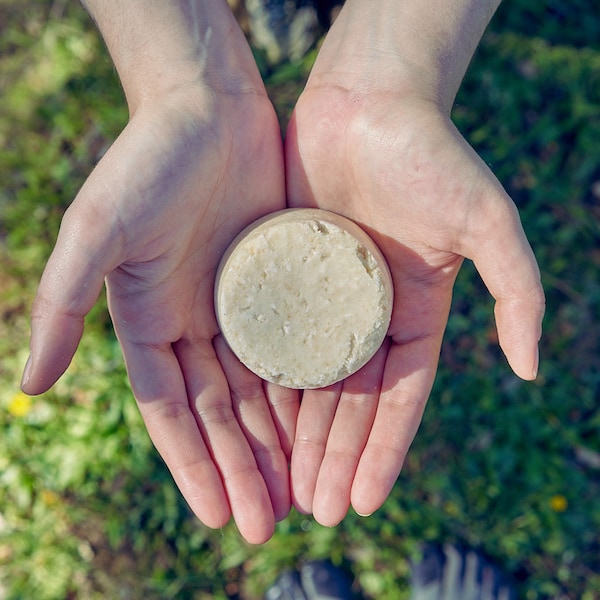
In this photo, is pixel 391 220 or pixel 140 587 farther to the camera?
pixel 140 587

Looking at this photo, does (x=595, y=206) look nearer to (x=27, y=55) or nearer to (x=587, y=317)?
(x=587, y=317)

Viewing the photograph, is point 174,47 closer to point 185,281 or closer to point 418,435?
point 185,281

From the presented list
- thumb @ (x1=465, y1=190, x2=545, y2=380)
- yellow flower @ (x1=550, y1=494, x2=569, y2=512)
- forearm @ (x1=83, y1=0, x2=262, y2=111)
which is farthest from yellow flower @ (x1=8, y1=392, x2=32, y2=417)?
yellow flower @ (x1=550, y1=494, x2=569, y2=512)

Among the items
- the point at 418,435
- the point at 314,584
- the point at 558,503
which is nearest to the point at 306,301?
the point at 418,435

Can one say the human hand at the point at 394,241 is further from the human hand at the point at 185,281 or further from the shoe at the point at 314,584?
the shoe at the point at 314,584

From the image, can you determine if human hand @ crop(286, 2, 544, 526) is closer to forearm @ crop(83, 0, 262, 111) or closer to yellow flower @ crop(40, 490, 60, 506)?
forearm @ crop(83, 0, 262, 111)

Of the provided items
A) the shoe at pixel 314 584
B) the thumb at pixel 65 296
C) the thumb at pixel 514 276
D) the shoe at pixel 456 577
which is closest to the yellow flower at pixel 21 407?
the thumb at pixel 65 296

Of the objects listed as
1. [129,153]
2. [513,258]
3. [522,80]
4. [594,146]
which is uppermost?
[129,153]

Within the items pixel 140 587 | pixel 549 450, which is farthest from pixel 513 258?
pixel 140 587
